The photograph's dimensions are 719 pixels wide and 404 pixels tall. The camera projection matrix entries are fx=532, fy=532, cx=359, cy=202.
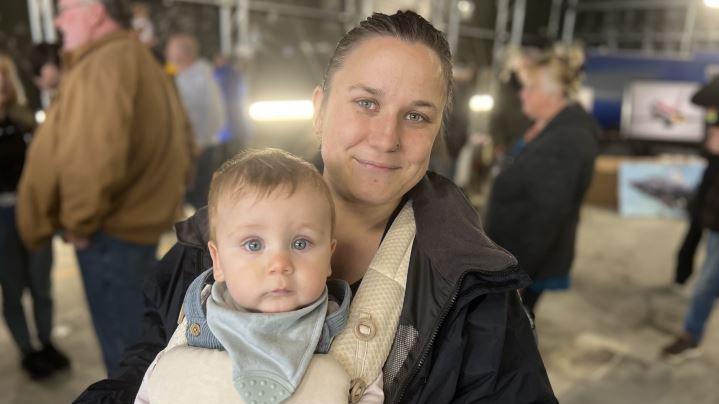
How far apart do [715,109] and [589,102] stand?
525cm

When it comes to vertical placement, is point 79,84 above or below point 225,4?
below

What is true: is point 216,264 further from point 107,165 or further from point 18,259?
point 18,259

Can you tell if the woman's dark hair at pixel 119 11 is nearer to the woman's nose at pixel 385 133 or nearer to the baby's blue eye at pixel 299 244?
the woman's nose at pixel 385 133

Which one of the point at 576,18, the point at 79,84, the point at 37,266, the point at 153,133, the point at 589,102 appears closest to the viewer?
the point at 79,84

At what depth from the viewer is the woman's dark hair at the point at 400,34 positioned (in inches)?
45.8

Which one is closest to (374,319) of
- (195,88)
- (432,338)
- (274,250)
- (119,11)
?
(432,338)

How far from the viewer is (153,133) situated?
234cm

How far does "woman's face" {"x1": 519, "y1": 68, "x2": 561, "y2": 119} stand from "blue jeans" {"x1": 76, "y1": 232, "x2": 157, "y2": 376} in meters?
2.09

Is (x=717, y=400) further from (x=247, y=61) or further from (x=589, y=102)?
(x=589, y=102)

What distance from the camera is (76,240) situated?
225cm

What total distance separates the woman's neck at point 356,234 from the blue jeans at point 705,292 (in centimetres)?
289

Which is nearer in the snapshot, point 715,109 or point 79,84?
point 79,84

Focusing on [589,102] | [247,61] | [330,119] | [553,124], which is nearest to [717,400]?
[553,124]

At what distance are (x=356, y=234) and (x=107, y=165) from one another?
1323 mm
